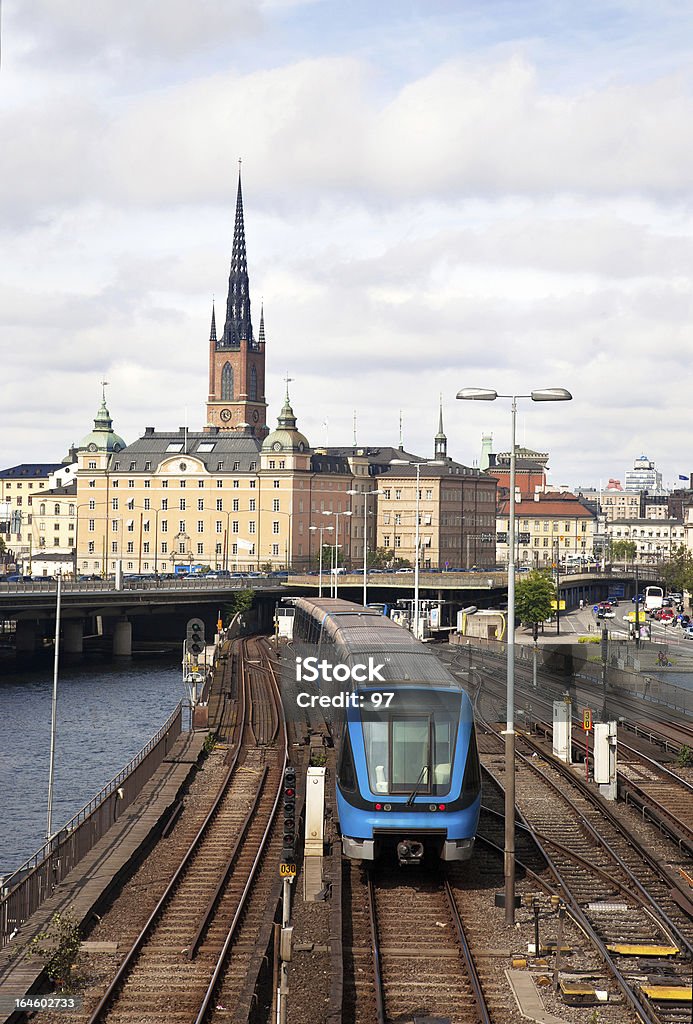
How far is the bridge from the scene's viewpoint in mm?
103875

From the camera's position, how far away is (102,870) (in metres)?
28.6

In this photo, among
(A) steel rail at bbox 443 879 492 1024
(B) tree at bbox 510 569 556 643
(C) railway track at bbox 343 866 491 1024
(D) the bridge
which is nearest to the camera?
(A) steel rail at bbox 443 879 492 1024

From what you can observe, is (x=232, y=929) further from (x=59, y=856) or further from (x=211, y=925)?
(x=59, y=856)

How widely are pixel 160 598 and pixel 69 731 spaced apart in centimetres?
4879

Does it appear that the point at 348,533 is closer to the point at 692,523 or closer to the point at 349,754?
the point at 692,523

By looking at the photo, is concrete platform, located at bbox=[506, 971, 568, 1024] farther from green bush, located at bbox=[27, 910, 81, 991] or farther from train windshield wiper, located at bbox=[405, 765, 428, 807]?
green bush, located at bbox=[27, 910, 81, 991]

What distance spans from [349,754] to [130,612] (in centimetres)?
9166

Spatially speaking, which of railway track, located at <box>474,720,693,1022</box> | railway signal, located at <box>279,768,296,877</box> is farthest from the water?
railway signal, located at <box>279,768,296,877</box>

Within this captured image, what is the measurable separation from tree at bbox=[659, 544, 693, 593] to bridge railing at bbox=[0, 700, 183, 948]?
93676 mm

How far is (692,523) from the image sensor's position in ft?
650

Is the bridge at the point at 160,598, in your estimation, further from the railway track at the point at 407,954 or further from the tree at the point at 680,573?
the railway track at the point at 407,954

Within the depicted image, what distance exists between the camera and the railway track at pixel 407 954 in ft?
66.7

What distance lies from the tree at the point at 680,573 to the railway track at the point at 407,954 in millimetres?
102294

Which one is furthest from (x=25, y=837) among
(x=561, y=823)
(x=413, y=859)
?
(x=413, y=859)
